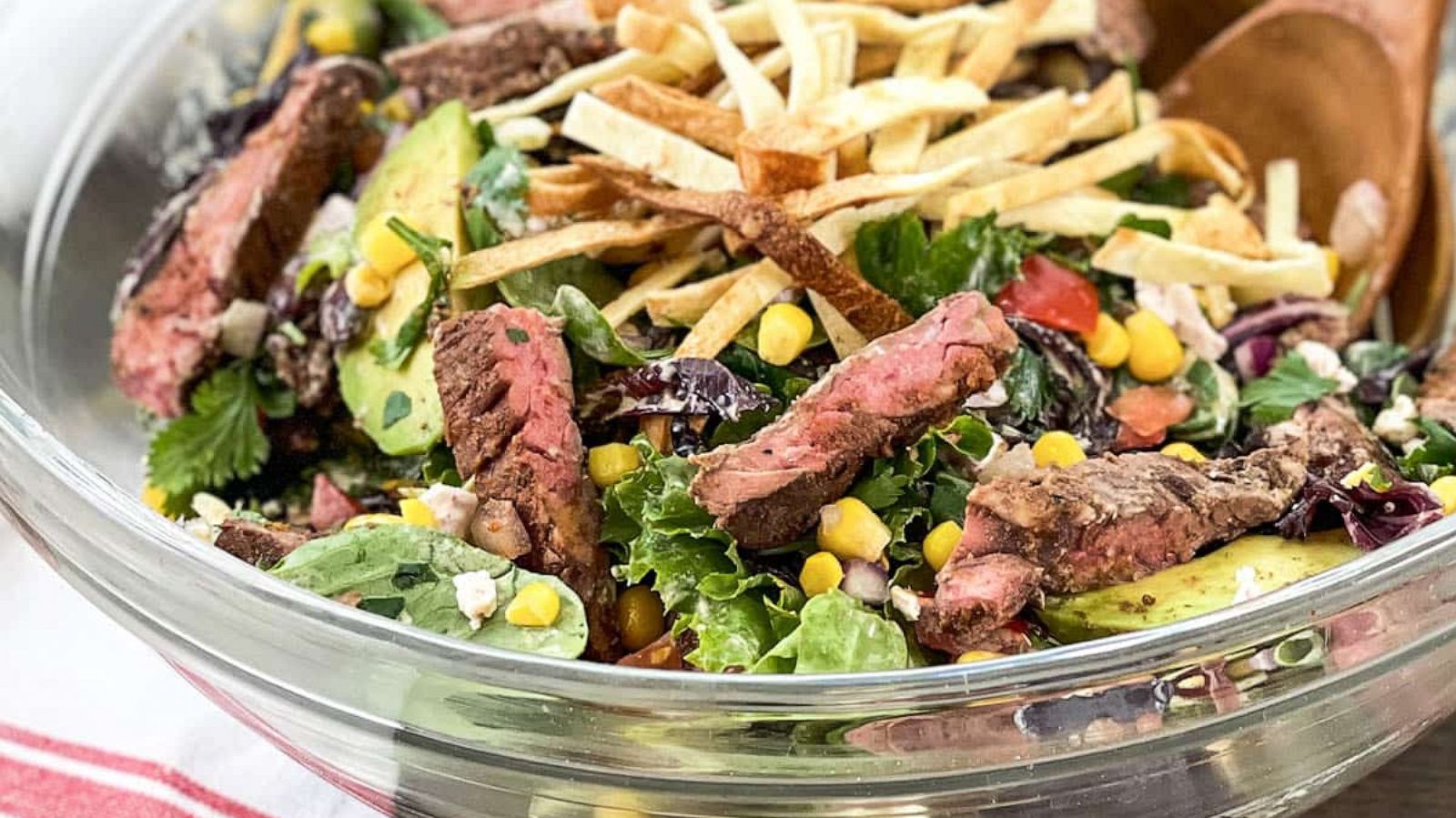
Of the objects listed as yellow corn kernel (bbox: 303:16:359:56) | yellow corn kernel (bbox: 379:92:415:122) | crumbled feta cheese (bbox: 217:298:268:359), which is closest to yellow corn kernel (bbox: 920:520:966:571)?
crumbled feta cheese (bbox: 217:298:268:359)

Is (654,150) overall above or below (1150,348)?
above

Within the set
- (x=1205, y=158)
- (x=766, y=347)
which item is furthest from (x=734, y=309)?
(x=1205, y=158)

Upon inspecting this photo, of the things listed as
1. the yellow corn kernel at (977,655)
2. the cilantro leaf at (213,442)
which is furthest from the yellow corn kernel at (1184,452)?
the cilantro leaf at (213,442)

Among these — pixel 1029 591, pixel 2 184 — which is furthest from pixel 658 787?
pixel 2 184

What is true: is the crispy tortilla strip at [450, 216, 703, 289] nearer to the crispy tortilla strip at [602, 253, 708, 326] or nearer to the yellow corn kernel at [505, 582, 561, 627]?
the crispy tortilla strip at [602, 253, 708, 326]

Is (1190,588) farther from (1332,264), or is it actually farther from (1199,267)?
(1332,264)

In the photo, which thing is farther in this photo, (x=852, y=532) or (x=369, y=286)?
(x=369, y=286)

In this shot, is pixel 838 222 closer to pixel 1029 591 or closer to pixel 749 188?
pixel 749 188

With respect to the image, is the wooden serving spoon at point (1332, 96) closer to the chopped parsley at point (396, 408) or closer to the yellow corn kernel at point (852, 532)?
the yellow corn kernel at point (852, 532)
